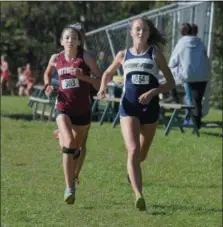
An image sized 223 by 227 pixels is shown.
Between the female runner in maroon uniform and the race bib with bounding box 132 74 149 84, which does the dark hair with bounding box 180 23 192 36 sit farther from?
the race bib with bounding box 132 74 149 84

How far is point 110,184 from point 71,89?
190 centimetres

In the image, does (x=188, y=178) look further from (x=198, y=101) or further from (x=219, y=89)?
(x=219, y=89)

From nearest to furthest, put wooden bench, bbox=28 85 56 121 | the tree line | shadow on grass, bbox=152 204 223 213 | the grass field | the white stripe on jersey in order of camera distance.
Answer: the grass field < the white stripe on jersey < shadow on grass, bbox=152 204 223 213 < wooden bench, bbox=28 85 56 121 < the tree line

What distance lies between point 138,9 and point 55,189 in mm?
40299

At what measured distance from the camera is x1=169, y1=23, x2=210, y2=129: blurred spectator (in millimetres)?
14922

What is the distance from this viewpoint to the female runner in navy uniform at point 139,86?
7.84m

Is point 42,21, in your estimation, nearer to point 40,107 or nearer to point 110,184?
point 40,107

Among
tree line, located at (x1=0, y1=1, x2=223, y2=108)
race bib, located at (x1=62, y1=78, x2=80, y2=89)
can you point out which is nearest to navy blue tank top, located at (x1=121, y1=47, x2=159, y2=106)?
race bib, located at (x1=62, y1=78, x2=80, y2=89)

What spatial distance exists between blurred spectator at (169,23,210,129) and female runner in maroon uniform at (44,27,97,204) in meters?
6.72

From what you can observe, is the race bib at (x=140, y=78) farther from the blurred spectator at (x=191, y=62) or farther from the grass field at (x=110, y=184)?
the blurred spectator at (x=191, y=62)

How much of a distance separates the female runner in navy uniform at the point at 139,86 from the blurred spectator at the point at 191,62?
6.89 meters

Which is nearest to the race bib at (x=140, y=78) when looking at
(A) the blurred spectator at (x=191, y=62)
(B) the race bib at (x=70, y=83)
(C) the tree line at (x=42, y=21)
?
(B) the race bib at (x=70, y=83)

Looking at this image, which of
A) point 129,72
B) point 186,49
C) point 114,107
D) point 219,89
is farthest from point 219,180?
point 219,89

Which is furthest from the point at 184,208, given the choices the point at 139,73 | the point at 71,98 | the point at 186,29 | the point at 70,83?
the point at 186,29
